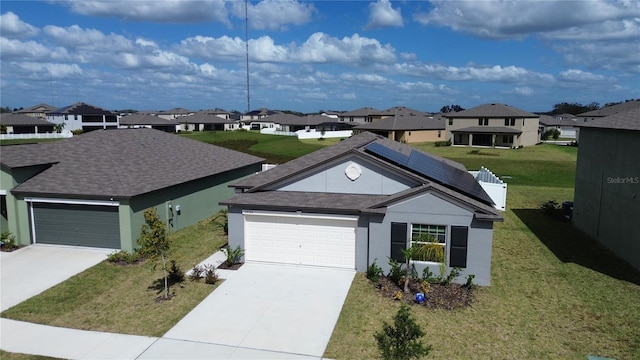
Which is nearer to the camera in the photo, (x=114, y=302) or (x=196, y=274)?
(x=114, y=302)

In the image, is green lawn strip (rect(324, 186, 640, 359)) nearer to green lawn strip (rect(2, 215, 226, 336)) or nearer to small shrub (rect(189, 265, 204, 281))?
green lawn strip (rect(2, 215, 226, 336))

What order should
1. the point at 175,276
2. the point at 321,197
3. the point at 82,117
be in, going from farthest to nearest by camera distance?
1. the point at 82,117
2. the point at 321,197
3. the point at 175,276

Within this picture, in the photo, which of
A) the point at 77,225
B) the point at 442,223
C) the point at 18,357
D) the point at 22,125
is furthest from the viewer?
the point at 22,125

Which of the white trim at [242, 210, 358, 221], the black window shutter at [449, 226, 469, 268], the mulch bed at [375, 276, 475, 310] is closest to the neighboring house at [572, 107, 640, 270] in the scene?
the black window shutter at [449, 226, 469, 268]

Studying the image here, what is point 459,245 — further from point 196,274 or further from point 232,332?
point 196,274

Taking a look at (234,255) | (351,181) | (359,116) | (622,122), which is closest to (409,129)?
(359,116)

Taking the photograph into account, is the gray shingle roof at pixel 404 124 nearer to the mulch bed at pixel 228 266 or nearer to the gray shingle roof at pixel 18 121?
the mulch bed at pixel 228 266

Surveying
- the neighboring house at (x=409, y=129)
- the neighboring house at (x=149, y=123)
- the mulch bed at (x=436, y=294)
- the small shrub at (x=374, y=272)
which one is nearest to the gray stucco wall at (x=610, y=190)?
the mulch bed at (x=436, y=294)
